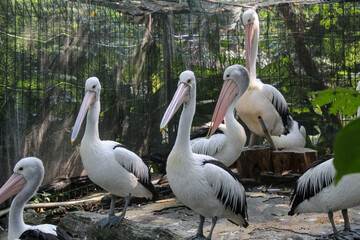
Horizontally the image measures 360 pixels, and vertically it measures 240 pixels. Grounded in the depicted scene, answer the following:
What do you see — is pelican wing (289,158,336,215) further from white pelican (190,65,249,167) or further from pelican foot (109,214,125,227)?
pelican foot (109,214,125,227)

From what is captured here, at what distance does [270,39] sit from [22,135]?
4591mm

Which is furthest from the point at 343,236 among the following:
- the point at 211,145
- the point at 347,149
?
the point at 347,149

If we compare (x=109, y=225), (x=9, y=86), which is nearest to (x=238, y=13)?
(x=9, y=86)

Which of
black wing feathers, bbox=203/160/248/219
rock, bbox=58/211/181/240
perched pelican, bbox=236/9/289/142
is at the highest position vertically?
perched pelican, bbox=236/9/289/142

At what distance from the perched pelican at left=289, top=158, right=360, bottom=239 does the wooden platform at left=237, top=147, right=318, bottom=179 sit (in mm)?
2288

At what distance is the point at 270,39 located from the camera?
303 inches

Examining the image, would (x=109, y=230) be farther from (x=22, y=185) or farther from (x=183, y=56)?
(x=183, y=56)

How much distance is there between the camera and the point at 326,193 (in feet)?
13.7

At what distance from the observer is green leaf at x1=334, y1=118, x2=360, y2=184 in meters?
0.33

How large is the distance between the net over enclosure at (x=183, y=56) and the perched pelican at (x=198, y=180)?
3196 millimetres

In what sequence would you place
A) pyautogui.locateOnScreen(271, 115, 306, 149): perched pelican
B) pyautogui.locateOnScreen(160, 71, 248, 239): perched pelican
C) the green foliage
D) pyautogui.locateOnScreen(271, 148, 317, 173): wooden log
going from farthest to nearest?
pyautogui.locateOnScreen(271, 115, 306, 149): perched pelican, pyautogui.locateOnScreen(271, 148, 317, 173): wooden log, pyautogui.locateOnScreen(160, 71, 248, 239): perched pelican, the green foliage

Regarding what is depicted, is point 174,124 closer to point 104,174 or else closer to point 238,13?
point 238,13

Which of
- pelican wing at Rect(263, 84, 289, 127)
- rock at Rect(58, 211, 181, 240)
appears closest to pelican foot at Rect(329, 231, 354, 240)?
rock at Rect(58, 211, 181, 240)

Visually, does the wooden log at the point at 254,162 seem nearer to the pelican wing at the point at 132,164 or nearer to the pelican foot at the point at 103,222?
the pelican wing at the point at 132,164
